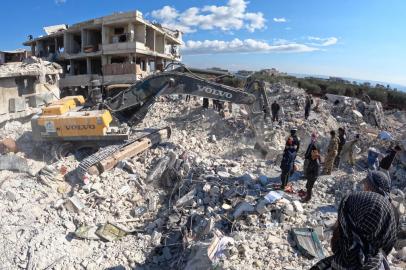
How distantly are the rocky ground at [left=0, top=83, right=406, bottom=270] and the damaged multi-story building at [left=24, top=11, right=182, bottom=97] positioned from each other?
39.4 ft

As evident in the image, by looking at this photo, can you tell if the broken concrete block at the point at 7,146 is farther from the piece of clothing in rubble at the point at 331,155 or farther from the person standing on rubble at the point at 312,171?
the piece of clothing in rubble at the point at 331,155

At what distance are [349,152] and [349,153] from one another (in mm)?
31

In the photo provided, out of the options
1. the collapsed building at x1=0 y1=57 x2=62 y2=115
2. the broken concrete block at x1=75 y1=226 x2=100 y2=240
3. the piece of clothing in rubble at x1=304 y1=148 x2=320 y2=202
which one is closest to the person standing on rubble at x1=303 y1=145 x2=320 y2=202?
the piece of clothing in rubble at x1=304 y1=148 x2=320 y2=202

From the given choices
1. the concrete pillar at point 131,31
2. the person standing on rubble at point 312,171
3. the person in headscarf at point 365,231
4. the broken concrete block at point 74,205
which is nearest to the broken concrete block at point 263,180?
the person standing on rubble at point 312,171

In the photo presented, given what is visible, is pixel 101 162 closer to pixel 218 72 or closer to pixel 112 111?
pixel 112 111

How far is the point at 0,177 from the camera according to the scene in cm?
919

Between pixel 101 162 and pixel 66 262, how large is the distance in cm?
312

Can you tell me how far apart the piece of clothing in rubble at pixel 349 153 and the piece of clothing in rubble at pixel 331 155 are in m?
1.50

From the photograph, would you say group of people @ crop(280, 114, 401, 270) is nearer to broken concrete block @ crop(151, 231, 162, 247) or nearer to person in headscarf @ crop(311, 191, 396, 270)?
person in headscarf @ crop(311, 191, 396, 270)

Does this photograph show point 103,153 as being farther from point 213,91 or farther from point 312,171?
point 312,171

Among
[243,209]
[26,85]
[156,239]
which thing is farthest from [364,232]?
[26,85]

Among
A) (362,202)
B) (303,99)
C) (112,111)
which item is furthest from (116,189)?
(303,99)

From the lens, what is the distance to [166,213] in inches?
295

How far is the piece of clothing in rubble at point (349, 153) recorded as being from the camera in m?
10.3
